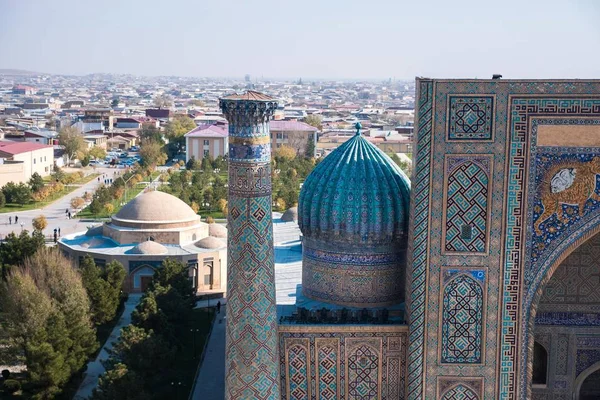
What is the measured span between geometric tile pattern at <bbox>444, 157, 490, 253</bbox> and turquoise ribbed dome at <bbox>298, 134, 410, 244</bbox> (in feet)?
2.32

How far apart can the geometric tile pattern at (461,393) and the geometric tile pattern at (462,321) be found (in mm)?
250

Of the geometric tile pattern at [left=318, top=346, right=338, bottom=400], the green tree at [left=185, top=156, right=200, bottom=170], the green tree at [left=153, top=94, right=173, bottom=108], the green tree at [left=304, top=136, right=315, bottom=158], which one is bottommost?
the geometric tile pattern at [left=318, top=346, right=338, bottom=400]

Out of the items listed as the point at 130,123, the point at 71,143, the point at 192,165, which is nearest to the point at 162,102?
the point at 130,123

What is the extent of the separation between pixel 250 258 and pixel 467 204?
200 centimetres

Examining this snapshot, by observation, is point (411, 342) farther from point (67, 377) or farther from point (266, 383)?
point (67, 377)

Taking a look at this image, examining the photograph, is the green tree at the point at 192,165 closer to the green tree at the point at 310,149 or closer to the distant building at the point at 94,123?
the green tree at the point at 310,149

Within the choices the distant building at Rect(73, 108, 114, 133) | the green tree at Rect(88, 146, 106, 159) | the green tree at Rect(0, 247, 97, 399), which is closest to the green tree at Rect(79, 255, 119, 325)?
the green tree at Rect(0, 247, 97, 399)

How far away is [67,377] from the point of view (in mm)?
9281

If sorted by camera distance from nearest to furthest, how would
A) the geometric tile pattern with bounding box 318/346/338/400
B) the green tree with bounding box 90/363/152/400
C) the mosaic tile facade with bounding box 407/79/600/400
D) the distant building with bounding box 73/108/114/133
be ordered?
1. the mosaic tile facade with bounding box 407/79/600/400
2. the geometric tile pattern with bounding box 318/346/338/400
3. the green tree with bounding box 90/363/152/400
4. the distant building with bounding box 73/108/114/133

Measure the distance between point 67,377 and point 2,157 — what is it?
21.2 meters

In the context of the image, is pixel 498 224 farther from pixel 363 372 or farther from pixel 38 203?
pixel 38 203

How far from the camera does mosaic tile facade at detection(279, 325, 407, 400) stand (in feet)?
23.5

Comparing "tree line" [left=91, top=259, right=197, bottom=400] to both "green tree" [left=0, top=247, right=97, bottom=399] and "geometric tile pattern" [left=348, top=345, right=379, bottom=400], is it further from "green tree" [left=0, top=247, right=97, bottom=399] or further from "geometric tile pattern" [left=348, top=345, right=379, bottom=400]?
"geometric tile pattern" [left=348, top=345, right=379, bottom=400]

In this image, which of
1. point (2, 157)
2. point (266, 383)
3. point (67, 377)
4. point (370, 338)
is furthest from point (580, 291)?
point (2, 157)
